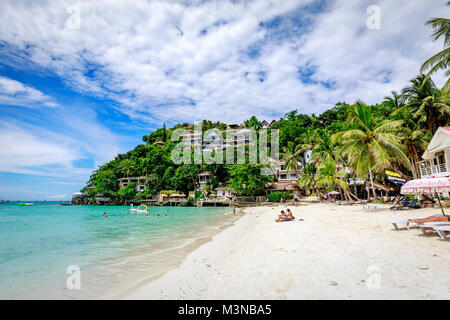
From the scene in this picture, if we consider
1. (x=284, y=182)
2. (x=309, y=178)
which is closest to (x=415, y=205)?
(x=309, y=178)

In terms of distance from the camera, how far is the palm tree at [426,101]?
19.0 m

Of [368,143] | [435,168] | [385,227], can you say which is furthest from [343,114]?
[385,227]

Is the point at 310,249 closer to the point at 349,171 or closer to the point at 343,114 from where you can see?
the point at 349,171

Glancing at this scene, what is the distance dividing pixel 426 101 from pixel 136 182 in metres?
60.6

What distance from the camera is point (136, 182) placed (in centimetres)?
6191

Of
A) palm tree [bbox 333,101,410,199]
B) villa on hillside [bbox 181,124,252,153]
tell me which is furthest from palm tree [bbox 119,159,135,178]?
palm tree [bbox 333,101,410,199]

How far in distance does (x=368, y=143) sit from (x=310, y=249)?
46.0 feet

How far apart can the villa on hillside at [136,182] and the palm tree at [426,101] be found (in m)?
54.8

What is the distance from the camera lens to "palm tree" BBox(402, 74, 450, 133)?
19000 mm

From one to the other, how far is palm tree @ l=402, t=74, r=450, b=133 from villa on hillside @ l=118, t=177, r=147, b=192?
54.8m

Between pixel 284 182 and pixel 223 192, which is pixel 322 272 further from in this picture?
pixel 223 192

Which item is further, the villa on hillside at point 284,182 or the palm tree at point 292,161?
the palm tree at point 292,161

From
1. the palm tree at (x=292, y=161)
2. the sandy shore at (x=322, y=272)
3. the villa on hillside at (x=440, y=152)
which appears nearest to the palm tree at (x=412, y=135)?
the villa on hillside at (x=440, y=152)

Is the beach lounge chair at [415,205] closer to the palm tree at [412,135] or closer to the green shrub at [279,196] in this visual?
the palm tree at [412,135]
